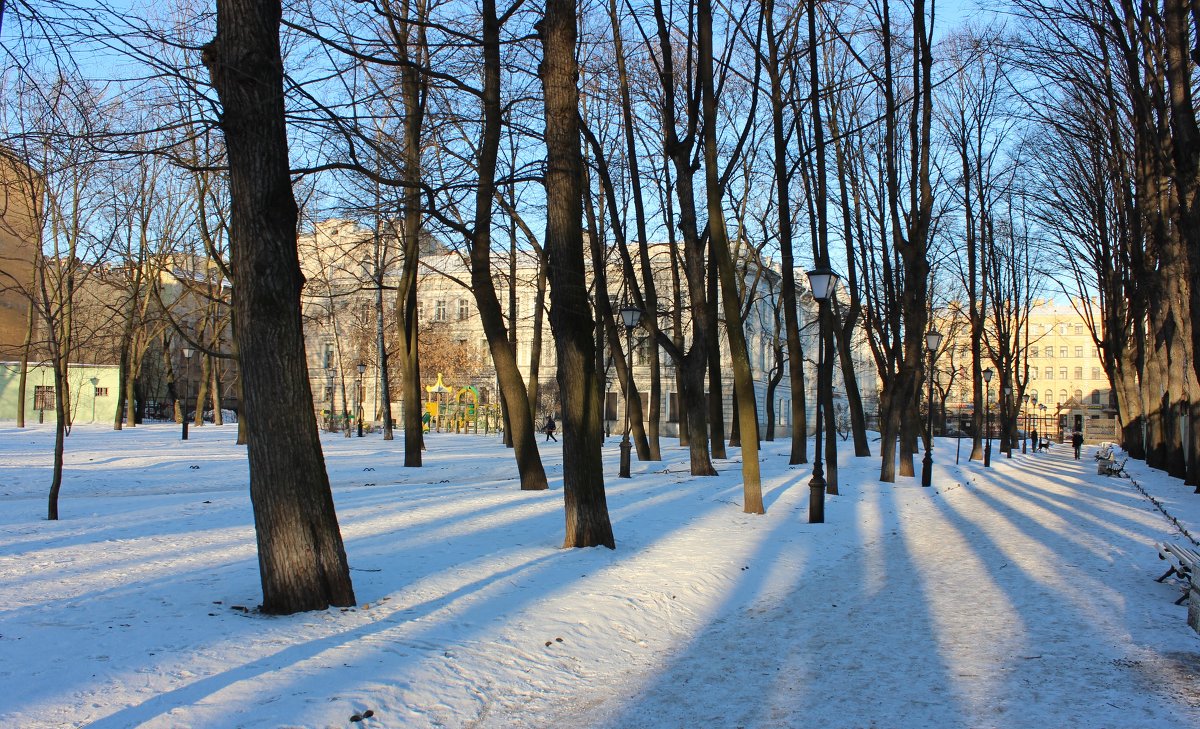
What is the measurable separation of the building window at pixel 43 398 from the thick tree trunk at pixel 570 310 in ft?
163

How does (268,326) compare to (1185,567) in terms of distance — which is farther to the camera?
(1185,567)

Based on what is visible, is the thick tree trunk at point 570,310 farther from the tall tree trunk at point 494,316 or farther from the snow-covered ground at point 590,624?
the tall tree trunk at point 494,316

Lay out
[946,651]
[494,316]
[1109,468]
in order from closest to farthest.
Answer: [946,651] < [494,316] < [1109,468]

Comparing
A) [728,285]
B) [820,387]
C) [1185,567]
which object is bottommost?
[1185,567]

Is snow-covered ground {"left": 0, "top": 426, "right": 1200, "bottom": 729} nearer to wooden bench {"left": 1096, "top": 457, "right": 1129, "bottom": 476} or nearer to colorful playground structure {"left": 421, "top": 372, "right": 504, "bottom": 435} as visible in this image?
wooden bench {"left": 1096, "top": 457, "right": 1129, "bottom": 476}

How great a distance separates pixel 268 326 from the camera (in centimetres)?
680

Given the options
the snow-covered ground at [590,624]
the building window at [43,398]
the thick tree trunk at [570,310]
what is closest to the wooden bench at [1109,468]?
the snow-covered ground at [590,624]

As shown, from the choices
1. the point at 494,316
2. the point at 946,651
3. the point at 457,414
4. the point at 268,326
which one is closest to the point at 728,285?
the point at 494,316

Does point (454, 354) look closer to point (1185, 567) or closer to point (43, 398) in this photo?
point (43, 398)

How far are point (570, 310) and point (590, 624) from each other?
12.7ft

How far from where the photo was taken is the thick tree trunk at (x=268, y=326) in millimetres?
6762

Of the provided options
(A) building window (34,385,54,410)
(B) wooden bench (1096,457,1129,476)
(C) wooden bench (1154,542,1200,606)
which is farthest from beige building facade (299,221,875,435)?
(C) wooden bench (1154,542,1200,606)

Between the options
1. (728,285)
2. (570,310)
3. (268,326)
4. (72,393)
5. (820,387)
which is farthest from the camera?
(72,393)

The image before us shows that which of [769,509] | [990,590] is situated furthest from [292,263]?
[769,509]
